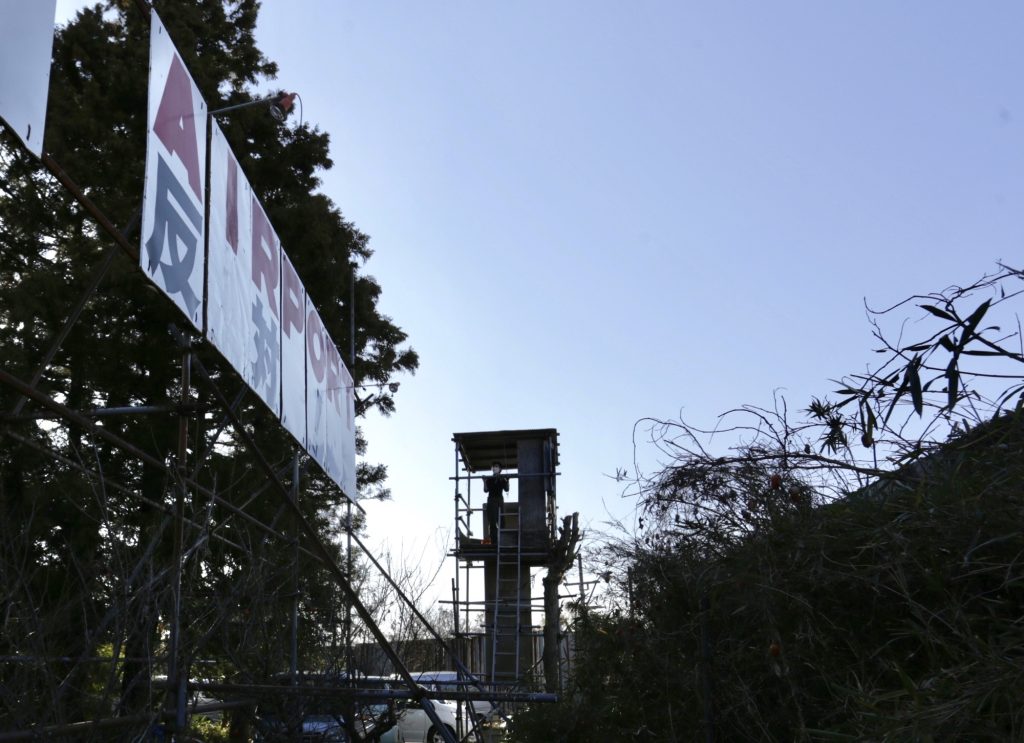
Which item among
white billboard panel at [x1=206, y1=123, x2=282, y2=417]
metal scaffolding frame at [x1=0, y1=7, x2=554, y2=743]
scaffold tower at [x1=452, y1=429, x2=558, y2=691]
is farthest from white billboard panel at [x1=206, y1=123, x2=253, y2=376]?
scaffold tower at [x1=452, y1=429, x2=558, y2=691]

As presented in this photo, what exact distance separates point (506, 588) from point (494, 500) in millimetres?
1414

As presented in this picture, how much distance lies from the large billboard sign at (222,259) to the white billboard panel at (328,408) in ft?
0.11

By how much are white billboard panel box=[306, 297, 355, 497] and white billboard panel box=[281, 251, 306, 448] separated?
0.23 m

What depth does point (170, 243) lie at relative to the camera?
459 cm

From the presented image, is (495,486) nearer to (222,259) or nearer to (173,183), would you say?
(222,259)

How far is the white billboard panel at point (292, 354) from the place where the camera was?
7195 mm

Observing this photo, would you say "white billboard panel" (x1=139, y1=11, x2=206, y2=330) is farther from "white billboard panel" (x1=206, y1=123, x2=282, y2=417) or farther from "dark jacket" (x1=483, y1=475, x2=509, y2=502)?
"dark jacket" (x1=483, y1=475, x2=509, y2=502)

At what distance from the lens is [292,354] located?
24.7 feet

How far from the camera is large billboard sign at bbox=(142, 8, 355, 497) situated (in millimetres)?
4559

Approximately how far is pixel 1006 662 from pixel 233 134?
1569 cm

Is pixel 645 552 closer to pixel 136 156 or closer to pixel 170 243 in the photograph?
pixel 170 243

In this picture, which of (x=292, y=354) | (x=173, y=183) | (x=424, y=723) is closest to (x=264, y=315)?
(x=292, y=354)

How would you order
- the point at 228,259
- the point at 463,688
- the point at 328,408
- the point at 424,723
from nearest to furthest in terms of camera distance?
the point at 228,259 → the point at 328,408 → the point at 463,688 → the point at 424,723

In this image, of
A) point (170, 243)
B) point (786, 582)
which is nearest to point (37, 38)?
point (170, 243)
